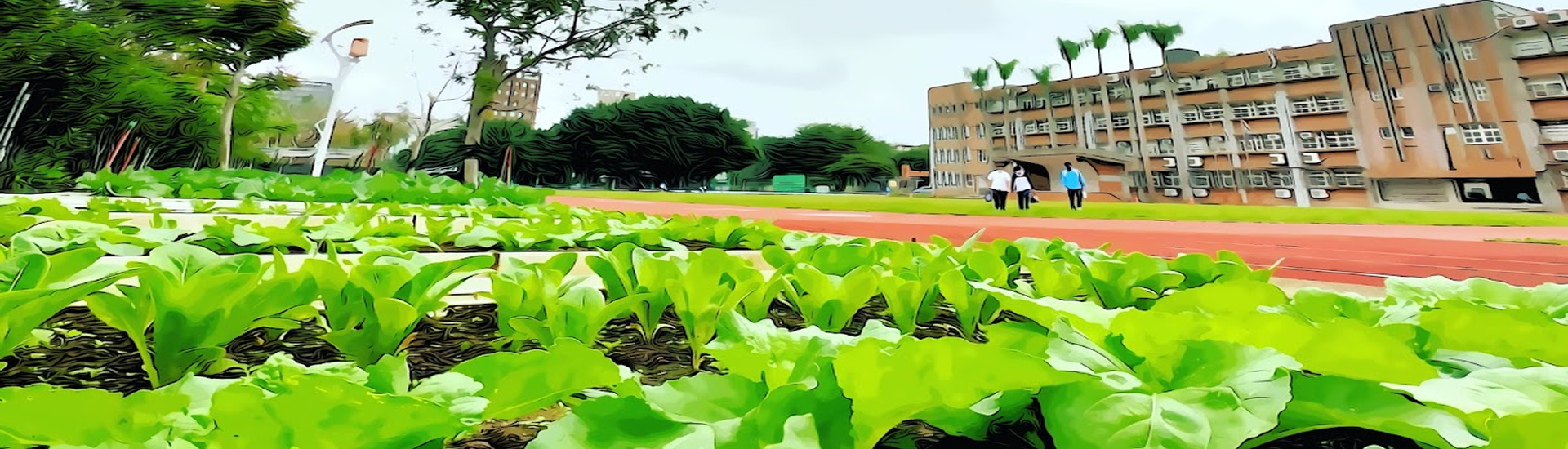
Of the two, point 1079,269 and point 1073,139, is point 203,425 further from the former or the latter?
point 1073,139

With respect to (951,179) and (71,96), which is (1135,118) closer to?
(951,179)

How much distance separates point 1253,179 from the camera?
31328mm

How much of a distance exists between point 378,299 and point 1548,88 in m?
34.7

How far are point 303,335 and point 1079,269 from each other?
1.31 meters

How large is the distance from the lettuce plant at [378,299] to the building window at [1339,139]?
35.5 meters

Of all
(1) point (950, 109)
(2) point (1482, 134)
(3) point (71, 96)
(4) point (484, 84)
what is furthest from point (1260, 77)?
(3) point (71, 96)

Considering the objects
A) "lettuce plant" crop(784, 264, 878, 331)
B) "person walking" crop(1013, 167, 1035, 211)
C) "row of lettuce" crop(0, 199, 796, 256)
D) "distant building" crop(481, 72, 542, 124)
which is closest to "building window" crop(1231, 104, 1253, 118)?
"person walking" crop(1013, 167, 1035, 211)

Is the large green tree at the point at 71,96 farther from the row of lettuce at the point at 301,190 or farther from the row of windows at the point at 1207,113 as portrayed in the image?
the row of windows at the point at 1207,113

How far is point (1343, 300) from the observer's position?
99cm

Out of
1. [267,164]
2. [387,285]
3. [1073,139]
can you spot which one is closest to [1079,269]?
[387,285]

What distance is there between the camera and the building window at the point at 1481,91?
24.9m

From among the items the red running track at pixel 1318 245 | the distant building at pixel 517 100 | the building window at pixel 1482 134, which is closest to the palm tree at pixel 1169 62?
the building window at pixel 1482 134

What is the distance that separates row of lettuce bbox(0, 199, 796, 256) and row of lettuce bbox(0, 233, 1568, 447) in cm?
29

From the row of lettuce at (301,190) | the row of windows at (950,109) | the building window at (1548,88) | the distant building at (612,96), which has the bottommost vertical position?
the row of lettuce at (301,190)
